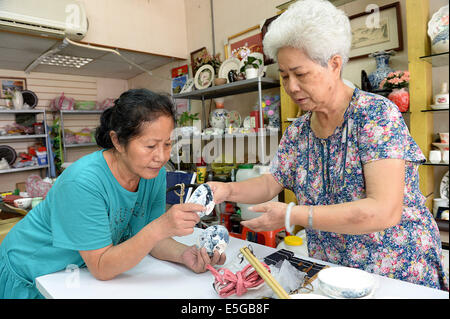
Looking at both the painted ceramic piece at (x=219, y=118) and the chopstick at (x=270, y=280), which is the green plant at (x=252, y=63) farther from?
the chopstick at (x=270, y=280)

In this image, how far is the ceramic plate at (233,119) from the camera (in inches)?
143

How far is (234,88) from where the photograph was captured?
138 inches

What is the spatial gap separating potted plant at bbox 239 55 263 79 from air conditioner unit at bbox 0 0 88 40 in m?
2.03

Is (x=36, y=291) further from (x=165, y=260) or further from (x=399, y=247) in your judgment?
(x=399, y=247)

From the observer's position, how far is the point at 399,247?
1.18m

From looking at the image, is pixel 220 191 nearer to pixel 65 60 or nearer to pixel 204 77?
pixel 204 77

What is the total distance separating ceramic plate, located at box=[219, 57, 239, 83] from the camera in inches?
137

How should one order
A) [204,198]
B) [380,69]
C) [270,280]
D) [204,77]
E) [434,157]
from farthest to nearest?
[204,77]
[380,69]
[434,157]
[204,198]
[270,280]

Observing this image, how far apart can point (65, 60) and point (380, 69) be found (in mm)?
4438

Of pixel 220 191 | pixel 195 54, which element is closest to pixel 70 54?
pixel 195 54

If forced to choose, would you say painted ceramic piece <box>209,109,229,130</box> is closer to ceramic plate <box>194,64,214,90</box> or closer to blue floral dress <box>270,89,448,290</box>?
ceramic plate <box>194,64,214,90</box>

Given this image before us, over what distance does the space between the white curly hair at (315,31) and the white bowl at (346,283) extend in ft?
2.39

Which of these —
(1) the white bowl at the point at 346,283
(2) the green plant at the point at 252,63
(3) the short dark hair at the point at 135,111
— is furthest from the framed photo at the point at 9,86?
(1) the white bowl at the point at 346,283

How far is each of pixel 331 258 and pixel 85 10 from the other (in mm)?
3987
